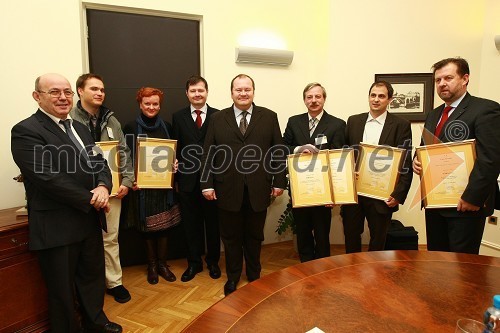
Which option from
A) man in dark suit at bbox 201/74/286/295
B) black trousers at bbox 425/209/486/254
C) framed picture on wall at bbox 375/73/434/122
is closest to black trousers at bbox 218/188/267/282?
man in dark suit at bbox 201/74/286/295

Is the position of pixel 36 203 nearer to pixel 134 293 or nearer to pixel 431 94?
pixel 134 293

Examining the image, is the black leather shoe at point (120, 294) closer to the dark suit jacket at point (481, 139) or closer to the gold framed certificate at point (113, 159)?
the gold framed certificate at point (113, 159)

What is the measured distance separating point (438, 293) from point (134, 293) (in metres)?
2.48

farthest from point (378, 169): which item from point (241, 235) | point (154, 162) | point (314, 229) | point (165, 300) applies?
point (165, 300)

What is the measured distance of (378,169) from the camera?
2.45 meters

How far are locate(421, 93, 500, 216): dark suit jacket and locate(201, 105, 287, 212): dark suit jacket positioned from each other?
1.29 meters

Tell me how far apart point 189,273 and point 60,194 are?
1608 mm

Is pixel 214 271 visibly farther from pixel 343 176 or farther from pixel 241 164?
pixel 343 176

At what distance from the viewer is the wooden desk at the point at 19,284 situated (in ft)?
6.37

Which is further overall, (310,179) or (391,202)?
(310,179)

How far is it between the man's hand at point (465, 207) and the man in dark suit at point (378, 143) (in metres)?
0.41

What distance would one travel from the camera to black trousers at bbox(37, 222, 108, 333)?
1896mm

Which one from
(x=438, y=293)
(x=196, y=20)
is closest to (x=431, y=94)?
(x=196, y=20)

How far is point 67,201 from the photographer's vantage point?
181 centimetres
